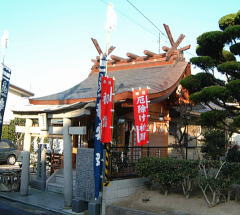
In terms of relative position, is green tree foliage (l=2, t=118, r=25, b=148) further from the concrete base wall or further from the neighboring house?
the concrete base wall

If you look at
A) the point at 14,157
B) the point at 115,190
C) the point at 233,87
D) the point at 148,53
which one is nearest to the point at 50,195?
the point at 115,190

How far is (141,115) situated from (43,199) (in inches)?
200

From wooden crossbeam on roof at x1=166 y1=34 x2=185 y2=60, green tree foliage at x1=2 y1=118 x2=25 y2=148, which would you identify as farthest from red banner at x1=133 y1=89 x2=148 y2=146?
green tree foliage at x1=2 y1=118 x2=25 y2=148

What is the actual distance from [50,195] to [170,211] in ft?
18.7

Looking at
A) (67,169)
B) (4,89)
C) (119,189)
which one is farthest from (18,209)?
(4,89)

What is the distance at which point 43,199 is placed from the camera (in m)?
12.1

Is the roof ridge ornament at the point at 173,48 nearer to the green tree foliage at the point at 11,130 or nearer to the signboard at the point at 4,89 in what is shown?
the signboard at the point at 4,89

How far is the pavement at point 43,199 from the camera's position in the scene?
10617mm

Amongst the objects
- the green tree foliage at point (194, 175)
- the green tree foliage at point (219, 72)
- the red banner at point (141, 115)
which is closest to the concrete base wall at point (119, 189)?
the green tree foliage at point (194, 175)

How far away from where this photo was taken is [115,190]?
10.4 metres

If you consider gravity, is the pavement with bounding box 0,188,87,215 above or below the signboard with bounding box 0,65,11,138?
below

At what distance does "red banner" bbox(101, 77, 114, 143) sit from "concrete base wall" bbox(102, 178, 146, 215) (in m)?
1.74

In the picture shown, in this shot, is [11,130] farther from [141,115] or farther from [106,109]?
[106,109]

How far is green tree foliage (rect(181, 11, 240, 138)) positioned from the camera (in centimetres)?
962
